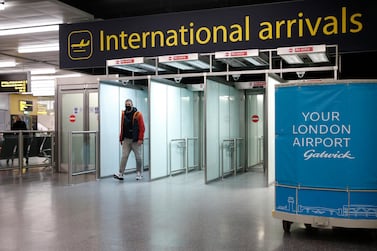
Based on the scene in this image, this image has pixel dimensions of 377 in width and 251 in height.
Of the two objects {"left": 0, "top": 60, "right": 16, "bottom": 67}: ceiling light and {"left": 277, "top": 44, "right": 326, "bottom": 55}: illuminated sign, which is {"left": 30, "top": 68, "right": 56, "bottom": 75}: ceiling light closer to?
→ {"left": 0, "top": 60, "right": 16, "bottom": 67}: ceiling light

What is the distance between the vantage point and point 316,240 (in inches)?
194

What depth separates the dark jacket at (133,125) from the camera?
9977 mm

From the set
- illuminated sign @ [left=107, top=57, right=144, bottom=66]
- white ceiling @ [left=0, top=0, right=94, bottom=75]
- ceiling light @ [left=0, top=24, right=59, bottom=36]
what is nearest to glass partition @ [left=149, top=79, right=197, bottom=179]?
illuminated sign @ [left=107, top=57, right=144, bottom=66]

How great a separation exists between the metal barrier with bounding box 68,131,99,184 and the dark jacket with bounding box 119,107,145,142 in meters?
0.86

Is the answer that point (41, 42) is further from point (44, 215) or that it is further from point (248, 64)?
point (44, 215)

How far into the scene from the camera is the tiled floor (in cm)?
480

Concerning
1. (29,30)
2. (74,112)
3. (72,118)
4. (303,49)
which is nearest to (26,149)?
(72,118)

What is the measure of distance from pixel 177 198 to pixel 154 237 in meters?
2.62

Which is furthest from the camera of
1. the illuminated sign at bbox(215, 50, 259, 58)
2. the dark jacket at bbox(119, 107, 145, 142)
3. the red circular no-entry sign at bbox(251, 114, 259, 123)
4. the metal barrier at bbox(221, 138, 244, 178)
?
the red circular no-entry sign at bbox(251, 114, 259, 123)

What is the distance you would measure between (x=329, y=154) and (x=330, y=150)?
0.05 meters

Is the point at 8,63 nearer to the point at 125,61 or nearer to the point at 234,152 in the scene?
the point at 125,61

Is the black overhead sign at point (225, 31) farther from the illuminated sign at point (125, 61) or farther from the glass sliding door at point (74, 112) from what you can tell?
the glass sliding door at point (74, 112)

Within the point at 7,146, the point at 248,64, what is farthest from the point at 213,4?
the point at 7,146

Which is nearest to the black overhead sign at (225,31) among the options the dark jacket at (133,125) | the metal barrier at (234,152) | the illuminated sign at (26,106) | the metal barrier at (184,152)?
the dark jacket at (133,125)
